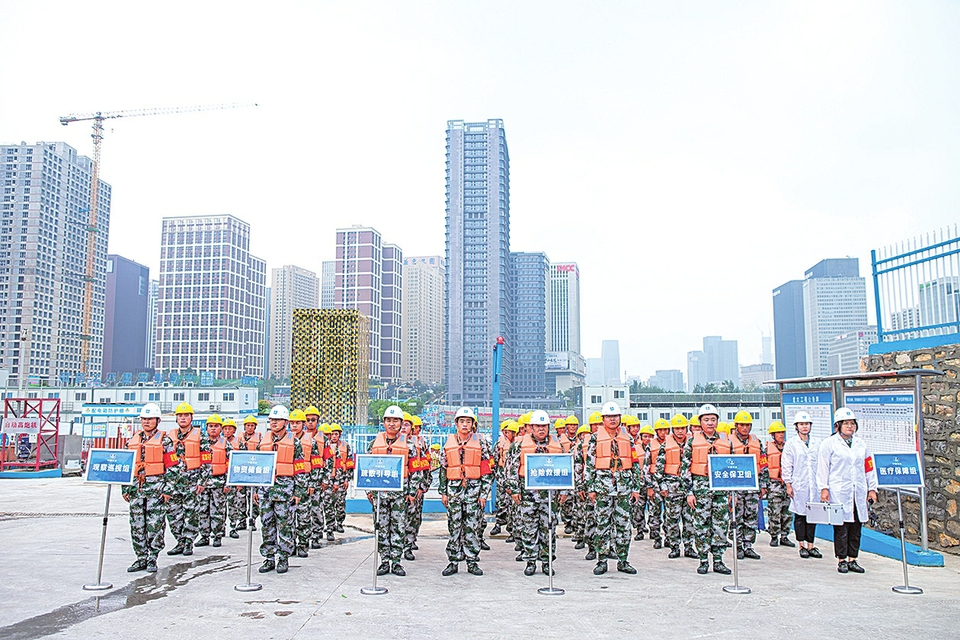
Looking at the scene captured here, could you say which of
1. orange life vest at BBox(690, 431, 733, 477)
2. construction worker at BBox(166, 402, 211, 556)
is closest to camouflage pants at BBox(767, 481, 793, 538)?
orange life vest at BBox(690, 431, 733, 477)

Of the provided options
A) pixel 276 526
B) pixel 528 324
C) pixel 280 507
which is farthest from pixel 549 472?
pixel 528 324

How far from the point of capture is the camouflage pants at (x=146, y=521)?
7.58 meters

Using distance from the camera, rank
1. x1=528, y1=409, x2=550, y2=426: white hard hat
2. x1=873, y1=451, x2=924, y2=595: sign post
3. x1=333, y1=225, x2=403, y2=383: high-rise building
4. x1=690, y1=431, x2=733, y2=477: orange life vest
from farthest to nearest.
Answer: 1. x1=333, y1=225, x2=403, y2=383: high-rise building
2. x1=528, y1=409, x2=550, y2=426: white hard hat
3. x1=690, y1=431, x2=733, y2=477: orange life vest
4. x1=873, y1=451, x2=924, y2=595: sign post

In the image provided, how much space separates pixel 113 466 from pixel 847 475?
8238 millimetres

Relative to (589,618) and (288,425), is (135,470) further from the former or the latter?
(589,618)

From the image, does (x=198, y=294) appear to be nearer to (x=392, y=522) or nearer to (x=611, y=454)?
(x=392, y=522)

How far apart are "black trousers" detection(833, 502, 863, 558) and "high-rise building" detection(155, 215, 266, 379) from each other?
102204mm

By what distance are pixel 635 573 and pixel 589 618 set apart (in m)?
2.00

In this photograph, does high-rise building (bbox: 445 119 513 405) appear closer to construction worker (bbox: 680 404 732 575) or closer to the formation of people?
the formation of people

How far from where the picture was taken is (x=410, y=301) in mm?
152125

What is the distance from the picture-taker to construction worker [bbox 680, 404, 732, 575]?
7531 mm

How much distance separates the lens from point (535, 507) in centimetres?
752

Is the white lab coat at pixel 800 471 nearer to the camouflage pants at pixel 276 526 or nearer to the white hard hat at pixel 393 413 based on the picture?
the white hard hat at pixel 393 413

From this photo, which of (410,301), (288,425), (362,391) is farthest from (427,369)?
(288,425)
